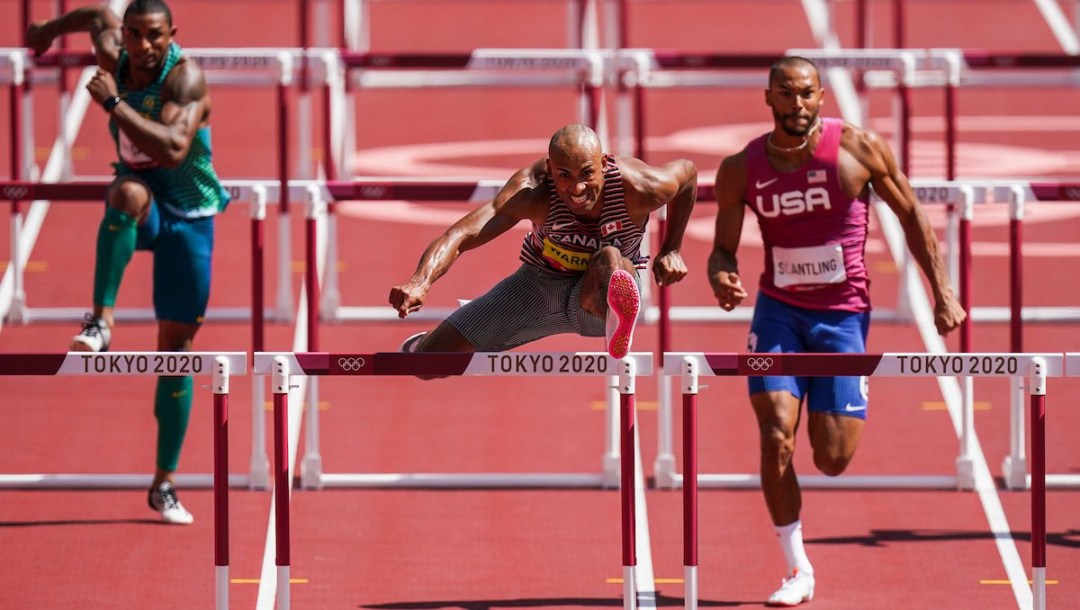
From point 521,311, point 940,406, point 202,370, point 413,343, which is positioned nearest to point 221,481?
point 202,370

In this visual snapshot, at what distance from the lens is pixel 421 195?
9523 millimetres

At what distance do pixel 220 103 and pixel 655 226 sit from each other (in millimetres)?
3666

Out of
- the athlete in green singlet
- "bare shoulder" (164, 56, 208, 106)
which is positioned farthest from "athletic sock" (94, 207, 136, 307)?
"bare shoulder" (164, 56, 208, 106)

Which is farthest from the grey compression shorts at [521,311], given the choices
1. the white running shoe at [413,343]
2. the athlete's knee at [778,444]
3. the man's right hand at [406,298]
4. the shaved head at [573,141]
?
the man's right hand at [406,298]

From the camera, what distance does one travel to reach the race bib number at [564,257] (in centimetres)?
827

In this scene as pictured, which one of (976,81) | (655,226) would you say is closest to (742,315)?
(655,226)

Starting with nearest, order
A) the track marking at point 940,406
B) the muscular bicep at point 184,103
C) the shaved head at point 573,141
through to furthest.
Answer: the shaved head at point 573,141 → the muscular bicep at point 184,103 → the track marking at point 940,406

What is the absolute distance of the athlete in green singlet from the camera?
9.25 metres

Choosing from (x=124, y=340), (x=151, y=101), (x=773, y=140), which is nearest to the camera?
(x=773, y=140)

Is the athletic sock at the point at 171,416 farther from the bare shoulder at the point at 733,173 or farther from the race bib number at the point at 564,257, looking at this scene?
the bare shoulder at the point at 733,173

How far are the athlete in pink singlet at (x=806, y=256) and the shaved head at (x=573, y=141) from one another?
0.99 metres

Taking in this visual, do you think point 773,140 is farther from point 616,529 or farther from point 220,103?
point 220,103

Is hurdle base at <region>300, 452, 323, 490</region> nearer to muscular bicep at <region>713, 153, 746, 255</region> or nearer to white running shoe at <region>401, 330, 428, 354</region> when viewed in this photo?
white running shoe at <region>401, 330, 428, 354</region>

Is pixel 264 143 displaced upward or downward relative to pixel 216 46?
downward
